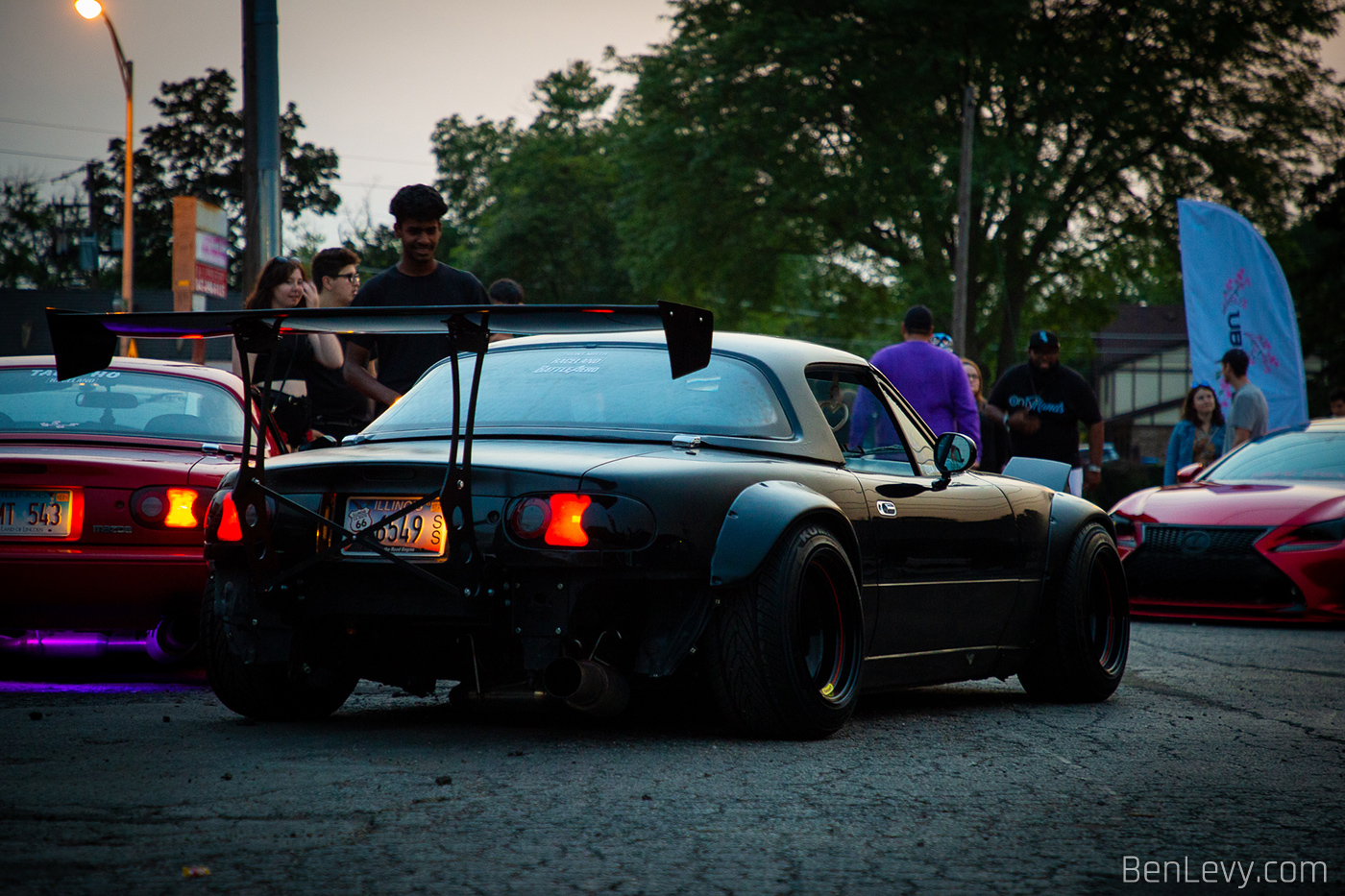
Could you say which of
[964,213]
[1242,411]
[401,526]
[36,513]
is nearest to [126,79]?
[964,213]

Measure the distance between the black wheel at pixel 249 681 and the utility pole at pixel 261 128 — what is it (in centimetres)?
849

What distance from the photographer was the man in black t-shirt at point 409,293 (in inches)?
287

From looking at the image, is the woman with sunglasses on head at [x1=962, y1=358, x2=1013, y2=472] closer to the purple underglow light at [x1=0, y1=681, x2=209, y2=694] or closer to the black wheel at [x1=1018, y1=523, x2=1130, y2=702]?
the black wheel at [x1=1018, y1=523, x2=1130, y2=702]

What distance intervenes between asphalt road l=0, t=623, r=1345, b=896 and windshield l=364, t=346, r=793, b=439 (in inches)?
37.8

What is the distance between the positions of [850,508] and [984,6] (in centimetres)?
2849

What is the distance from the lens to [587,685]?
4629 millimetres

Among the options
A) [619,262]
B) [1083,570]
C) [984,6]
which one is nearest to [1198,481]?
[1083,570]

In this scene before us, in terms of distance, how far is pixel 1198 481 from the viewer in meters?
11.9

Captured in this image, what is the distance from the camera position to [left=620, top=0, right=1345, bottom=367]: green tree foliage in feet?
107

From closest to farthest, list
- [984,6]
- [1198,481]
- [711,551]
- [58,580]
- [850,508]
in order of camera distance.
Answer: [711,551]
[850,508]
[58,580]
[1198,481]
[984,6]

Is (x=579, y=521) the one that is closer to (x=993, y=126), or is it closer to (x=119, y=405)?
(x=119, y=405)

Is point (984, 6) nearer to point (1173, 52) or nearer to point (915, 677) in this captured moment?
point (1173, 52)

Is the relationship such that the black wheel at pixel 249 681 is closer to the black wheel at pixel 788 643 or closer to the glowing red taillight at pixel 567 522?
the glowing red taillight at pixel 567 522

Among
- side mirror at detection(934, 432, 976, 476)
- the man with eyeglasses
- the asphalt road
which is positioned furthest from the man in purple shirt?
the asphalt road
